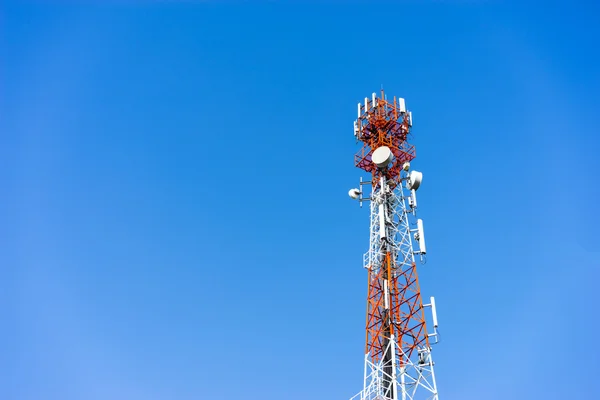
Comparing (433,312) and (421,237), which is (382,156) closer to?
(421,237)

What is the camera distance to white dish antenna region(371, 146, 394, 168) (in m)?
36.5

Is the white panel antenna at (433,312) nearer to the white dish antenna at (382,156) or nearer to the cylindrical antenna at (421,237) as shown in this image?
the cylindrical antenna at (421,237)

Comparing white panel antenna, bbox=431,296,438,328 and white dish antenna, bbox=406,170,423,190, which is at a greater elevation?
white dish antenna, bbox=406,170,423,190

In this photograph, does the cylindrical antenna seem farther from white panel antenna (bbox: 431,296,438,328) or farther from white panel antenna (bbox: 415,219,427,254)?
white panel antenna (bbox: 431,296,438,328)

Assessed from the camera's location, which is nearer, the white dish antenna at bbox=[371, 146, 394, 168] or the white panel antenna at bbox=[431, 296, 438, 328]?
the white panel antenna at bbox=[431, 296, 438, 328]

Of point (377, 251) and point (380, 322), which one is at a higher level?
point (377, 251)

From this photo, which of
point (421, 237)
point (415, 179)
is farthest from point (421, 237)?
point (415, 179)

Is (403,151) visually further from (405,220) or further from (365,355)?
(365,355)

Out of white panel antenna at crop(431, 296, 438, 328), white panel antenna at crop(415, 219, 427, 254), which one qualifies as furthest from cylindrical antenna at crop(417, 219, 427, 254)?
white panel antenna at crop(431, 296, 438, 328)

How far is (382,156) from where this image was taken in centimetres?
3672

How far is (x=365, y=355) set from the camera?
32.5 meters

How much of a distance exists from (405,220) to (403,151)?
4.69m

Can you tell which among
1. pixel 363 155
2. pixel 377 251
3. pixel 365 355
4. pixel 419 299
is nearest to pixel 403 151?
pixel 363 155

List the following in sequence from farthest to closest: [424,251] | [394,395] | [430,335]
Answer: [424,251]
[430,335]
[394,395]
